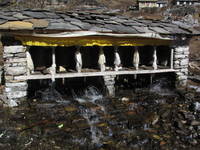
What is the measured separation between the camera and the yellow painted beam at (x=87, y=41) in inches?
267

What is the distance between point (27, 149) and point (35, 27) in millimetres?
3391

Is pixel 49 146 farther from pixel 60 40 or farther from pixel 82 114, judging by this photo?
pixel 60 40

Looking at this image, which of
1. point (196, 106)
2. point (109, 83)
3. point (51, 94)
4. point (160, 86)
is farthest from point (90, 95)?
point (196, 106)

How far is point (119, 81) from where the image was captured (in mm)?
9477

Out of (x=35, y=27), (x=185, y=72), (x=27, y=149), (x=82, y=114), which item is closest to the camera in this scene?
(x=27, y=149)

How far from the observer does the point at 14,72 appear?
6.81 meters

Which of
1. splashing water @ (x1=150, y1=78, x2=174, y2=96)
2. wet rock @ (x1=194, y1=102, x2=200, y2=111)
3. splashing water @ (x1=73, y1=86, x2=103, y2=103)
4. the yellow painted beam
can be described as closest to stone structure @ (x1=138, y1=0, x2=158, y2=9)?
splashing water @ (x1=150, y1=78, x2=174, y2=96)

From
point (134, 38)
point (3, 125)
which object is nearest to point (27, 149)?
point (3, 125)

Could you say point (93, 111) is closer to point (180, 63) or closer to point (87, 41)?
point (87, 41)

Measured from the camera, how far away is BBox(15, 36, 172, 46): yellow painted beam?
6.78 metres

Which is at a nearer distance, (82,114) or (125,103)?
(82,114)

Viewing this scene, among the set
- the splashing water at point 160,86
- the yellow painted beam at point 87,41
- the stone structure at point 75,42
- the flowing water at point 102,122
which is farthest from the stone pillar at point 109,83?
the splashing water at point 160,86

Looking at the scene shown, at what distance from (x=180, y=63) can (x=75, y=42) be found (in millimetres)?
4464

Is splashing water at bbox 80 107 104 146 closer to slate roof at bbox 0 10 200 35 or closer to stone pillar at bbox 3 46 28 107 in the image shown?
stone pillar at bbox 3 46 28 107
